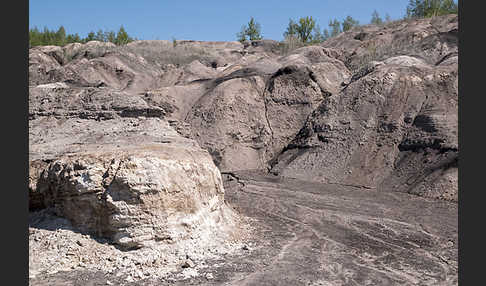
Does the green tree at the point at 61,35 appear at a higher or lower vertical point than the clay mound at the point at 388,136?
higher

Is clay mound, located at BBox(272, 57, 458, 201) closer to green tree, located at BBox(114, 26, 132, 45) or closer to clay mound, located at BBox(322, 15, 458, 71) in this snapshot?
clay mound, located at BBox(322, 15, 458, 71)

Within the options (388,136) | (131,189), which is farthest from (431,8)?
(131,189)

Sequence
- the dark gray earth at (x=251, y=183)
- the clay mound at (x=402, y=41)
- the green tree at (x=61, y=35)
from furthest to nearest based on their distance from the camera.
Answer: the green tree at (x=61, y=35)
the clay mound at (x=402, y=41)
the dark gray earth at (x=251, y=183)

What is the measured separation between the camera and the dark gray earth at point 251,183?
5703 mm

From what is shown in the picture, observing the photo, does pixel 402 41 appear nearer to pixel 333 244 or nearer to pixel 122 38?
pixel 333 244

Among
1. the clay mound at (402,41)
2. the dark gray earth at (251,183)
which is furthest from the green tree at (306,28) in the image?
the dark gray earth at (251,183)

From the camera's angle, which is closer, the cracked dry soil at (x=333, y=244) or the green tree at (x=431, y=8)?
the cracked dry soil at (x=333, y=244)

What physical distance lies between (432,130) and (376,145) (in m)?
1.69

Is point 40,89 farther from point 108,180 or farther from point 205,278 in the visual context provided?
point 205,278

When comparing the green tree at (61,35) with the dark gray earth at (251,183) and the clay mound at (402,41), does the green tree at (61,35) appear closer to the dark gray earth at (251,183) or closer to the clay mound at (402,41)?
the clay mound at (402,41)

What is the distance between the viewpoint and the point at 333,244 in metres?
6.84

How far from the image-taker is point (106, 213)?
593cm

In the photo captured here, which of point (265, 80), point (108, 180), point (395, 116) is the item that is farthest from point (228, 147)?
point (108, 180)

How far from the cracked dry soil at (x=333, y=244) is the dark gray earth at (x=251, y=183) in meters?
0.03
